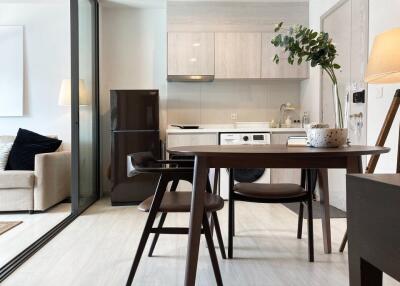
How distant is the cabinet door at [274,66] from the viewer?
428cm

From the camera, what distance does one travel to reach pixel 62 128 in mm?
4391

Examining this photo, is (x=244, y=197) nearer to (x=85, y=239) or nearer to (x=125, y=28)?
(x=85, y=239)

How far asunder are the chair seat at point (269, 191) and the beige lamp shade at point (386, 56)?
90cm

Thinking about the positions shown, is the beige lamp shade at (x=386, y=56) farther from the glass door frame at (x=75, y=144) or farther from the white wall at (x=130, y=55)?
the white wall at (x=130, y=55)

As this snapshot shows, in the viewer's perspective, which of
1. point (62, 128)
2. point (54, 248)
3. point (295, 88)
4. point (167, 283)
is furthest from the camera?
point (295, 88)

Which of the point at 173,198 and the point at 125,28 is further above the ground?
the point at 125,28

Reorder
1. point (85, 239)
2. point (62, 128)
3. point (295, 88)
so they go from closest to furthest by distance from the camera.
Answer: point (85, 239), point (62, 128), point (295, 88)

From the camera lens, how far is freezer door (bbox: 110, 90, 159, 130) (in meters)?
3.94

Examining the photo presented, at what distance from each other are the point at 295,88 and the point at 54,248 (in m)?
3.63

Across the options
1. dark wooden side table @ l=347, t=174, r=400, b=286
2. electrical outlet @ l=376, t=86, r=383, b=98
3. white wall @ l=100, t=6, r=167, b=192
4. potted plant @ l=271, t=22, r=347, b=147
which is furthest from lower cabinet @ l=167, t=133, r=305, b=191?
dark wooden side table @ l=347, t=174, r=400, b=286

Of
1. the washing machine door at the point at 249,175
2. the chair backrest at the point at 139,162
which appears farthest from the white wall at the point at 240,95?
the chair backrest at the point at 139,162

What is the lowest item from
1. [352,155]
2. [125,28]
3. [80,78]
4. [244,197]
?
[244,197]

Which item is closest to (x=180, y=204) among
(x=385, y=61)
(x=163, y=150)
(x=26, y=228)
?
(x=385, y=61)

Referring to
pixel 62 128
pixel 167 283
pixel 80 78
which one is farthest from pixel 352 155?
pixel 62 128
